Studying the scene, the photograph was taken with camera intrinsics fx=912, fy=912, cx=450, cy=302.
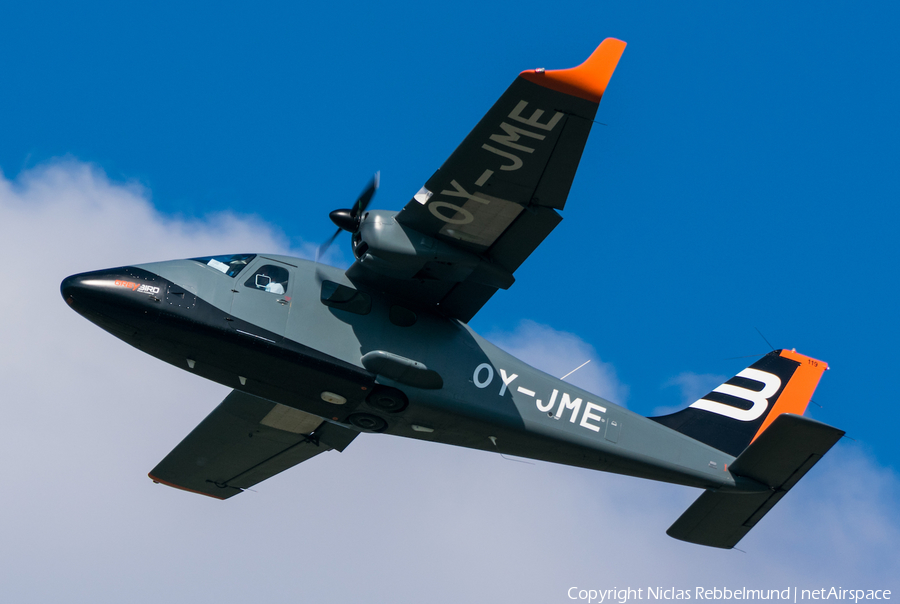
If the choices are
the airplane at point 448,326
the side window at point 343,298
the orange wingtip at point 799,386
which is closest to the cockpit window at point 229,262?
the airplane at point 448,326

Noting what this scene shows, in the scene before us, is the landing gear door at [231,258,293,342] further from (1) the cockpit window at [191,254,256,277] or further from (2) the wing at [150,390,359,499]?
(2) the wing at [150,390,359,499]

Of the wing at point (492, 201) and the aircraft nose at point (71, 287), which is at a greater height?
the wing at point (492, 201)

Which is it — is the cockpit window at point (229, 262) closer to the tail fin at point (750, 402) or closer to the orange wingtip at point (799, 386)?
the tail fin at point (750, 402)

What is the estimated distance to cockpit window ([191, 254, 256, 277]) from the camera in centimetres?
1576

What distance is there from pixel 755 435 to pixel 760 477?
5.89 ft

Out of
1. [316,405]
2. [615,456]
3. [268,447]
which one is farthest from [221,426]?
[615,456]

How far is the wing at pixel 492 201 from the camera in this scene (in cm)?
1377

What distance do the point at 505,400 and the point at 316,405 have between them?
3417mm

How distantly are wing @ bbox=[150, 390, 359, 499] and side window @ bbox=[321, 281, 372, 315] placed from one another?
3.76 meters

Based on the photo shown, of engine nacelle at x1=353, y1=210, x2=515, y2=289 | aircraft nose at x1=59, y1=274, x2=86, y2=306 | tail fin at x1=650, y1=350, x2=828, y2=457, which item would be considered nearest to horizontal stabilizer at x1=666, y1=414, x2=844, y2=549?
tail fin at x1=650, y1=350, x2=828, y2=457

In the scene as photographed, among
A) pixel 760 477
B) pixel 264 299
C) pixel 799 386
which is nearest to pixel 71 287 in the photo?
pixel 264 299

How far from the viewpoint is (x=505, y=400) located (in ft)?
54.6

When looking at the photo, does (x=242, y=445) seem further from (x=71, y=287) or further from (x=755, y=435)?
(x=755, y=435)

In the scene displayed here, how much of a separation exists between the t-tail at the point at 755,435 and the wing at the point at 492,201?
18.7 ft
